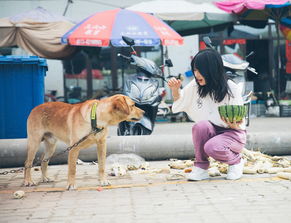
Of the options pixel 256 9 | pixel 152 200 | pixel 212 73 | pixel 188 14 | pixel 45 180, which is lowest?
pixel 45 180

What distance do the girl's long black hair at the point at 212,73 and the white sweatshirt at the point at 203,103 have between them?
0.21 ft

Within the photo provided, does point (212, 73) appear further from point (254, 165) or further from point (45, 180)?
point (45, 180)

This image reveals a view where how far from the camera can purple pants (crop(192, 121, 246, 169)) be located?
5633 millimetres

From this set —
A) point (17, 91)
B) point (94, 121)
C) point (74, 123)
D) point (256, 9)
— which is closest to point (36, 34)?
point (17, 91)

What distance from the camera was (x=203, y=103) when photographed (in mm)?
5863

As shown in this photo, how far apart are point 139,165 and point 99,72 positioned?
35.1 feet

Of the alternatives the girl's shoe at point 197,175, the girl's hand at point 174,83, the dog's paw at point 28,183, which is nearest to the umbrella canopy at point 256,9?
the girl's hand at point 174,83

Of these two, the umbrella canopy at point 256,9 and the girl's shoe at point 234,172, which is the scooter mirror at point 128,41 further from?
the umbrella canopy at point 256,9

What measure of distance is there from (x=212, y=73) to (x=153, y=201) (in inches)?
62.1

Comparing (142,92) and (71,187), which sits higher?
(142,92)

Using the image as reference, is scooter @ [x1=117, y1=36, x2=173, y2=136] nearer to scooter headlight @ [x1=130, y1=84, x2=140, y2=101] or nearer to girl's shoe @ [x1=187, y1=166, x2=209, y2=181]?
scooter headlight @ [x1=130, y1=84, x2=140, y2=101]

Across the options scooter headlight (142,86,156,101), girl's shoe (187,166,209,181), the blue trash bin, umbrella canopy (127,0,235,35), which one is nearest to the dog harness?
girl's shoe (187,166,209,181)

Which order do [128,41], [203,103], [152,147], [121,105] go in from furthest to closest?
[128,41] → [152,147] → [203,103] → [121,105]

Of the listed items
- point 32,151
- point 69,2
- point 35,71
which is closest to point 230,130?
point 32,151
